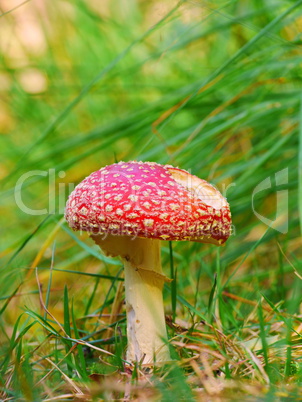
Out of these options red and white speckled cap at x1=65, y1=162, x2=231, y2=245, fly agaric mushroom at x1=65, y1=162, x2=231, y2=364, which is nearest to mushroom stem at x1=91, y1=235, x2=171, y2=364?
fly agaric mushroom at x1=65, y1=162, x2=231, y2=364

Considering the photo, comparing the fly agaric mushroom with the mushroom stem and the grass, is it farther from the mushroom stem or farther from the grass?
the grass

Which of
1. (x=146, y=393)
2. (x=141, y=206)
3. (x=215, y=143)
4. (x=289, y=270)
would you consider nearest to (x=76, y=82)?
→ (x=215, y=143)

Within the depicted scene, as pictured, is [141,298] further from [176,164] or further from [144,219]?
[176,164]

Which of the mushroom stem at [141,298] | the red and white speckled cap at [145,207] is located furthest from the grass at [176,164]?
the red and white speckled cap at [145,207]

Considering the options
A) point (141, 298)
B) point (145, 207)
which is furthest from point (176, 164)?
point (145, 207)

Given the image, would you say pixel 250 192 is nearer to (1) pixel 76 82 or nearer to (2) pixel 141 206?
(2) pixel 141 206

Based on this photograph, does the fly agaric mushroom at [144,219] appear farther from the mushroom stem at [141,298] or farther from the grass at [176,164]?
the grass at [176,164]

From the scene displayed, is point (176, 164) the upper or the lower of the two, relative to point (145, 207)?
upper
